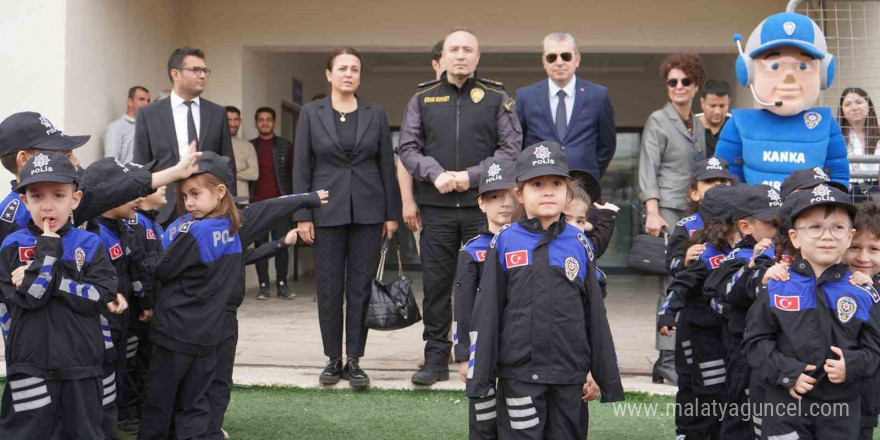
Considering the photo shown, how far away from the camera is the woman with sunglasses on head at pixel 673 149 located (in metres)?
5.76

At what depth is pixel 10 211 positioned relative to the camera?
3.86 metres

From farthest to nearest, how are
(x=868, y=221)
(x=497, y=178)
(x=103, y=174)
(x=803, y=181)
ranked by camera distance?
(x=103, y=174)
(x=497, y=178)
(x=868, y=221)
(x=803, y=181)

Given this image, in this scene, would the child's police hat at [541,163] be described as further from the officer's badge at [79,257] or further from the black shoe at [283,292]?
the black shoe at [283,292]

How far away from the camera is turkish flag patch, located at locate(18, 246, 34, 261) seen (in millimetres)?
3619

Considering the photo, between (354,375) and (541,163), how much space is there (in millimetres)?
2370

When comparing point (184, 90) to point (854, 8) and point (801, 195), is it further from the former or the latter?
point (854, 8)

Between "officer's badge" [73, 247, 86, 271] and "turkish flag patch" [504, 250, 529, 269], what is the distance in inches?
64.9

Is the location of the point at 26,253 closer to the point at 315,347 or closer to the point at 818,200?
the point at 818,200

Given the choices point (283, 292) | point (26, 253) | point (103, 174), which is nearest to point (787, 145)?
point (103, 174)

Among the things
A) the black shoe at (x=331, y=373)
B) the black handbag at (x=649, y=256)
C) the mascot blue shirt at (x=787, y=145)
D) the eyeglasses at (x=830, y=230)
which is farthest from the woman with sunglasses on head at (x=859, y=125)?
the black shoe at (x=331, y=373)

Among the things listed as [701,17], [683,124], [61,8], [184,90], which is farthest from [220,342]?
[701,17]

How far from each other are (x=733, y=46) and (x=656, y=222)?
4.60 metres

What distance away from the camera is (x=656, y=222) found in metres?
5.65

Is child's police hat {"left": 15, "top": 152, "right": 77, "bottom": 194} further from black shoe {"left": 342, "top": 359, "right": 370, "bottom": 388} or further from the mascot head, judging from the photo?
the mascot head
